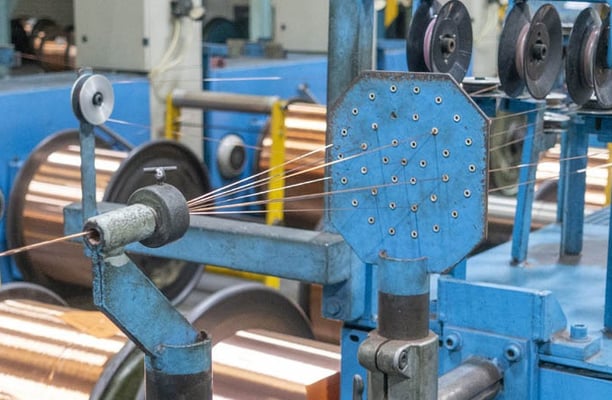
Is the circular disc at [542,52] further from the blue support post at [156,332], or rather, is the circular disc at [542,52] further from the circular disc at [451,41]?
the blue support post at [156,332]

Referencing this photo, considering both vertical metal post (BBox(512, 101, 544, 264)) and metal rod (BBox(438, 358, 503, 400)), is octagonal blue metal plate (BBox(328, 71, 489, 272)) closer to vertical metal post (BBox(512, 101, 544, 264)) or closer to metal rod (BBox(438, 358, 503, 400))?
metal rod (BBox(438, 358, 503, 400))

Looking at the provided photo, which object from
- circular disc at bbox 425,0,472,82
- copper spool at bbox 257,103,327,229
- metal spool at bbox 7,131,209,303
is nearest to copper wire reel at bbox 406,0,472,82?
circular disc at bbox 425,0,472,82

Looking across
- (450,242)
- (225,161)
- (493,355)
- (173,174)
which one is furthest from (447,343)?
(225,161)

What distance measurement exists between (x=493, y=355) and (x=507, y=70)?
2.31ft

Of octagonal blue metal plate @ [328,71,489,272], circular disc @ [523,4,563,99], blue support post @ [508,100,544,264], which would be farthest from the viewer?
blue support post @ [508,100,544,264]

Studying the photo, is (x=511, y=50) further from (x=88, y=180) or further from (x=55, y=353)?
(x=55, y=353)

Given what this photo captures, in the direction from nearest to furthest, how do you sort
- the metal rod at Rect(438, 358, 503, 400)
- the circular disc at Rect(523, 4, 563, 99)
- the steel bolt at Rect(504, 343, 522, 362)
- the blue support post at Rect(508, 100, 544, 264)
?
the metal rod at Rect(438, 358, 503, 400)
the steel bolt at Rect(504, 343, 522, 362)
the circular disc at Rect(523, 4, 563, 99)
the blue support post at Rect(508, 100, 544, 264)

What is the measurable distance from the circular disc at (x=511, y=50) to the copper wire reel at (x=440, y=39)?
0.09 meters

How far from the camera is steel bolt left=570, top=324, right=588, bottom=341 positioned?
1.85 metres

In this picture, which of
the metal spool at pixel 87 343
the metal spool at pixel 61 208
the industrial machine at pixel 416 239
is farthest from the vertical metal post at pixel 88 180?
the metal spool at pixel 61 208

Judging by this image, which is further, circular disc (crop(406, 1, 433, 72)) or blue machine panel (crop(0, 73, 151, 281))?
blue machine panel (crop(0, 73, 151, 281))

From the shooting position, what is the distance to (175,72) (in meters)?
4.62

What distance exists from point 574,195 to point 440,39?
557 millimetres

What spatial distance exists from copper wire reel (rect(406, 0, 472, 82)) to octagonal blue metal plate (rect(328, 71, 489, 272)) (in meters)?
0.80
